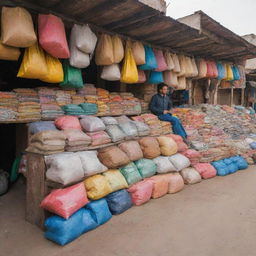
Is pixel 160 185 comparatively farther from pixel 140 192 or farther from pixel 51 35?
pixel 51 35

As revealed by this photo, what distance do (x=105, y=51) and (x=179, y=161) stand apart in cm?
248

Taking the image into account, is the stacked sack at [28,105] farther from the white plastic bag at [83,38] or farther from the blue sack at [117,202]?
the blue sack at [117,202]

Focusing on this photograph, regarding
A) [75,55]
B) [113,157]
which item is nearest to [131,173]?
[113,157]

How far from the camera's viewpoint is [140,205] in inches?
138

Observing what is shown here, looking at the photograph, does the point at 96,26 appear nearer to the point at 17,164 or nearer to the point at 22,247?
the point at 17,164

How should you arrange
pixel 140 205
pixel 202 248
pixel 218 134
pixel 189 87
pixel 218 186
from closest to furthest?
pixel 202 248 → pixel 140 205 → pixel 218 186 → pixel 218 134 → pixel 189 87

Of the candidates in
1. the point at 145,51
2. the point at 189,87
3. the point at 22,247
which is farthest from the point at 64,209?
the point at 189,87

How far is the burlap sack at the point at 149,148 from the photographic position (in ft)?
13.4

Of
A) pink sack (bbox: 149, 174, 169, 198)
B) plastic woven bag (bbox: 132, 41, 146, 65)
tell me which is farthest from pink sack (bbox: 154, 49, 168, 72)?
pink sack (bbox: 149, 174, 169, 198)

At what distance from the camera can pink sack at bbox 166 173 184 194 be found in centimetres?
402

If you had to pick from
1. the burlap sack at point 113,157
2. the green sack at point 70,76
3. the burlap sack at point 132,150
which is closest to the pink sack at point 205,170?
the burlap sack at point 132,150

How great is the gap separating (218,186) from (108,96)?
9.45ft

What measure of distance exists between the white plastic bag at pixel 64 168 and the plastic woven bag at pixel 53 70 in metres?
1.38

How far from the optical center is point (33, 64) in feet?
11.1
